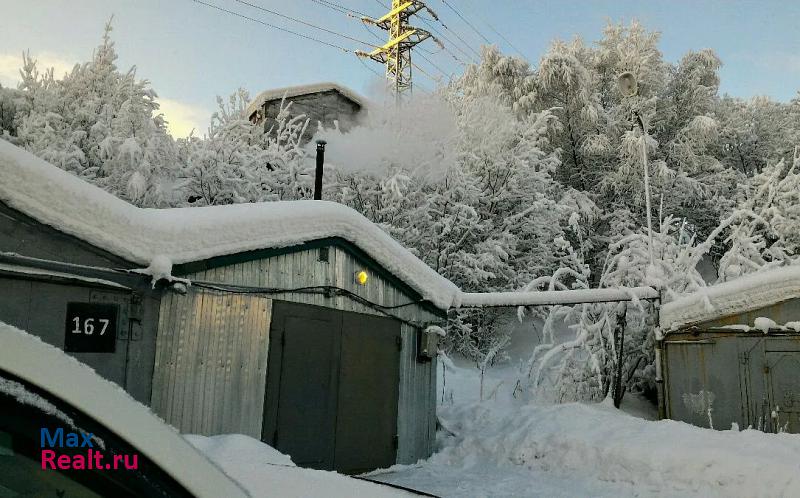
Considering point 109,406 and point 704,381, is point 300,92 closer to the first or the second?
point 704,381

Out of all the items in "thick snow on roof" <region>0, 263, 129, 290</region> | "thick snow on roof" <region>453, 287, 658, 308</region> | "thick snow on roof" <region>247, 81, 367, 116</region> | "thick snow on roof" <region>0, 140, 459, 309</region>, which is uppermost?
"thick snow on roof" <region>247, 81, 367, 116</region>

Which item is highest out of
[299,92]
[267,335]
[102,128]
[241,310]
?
[299,92]

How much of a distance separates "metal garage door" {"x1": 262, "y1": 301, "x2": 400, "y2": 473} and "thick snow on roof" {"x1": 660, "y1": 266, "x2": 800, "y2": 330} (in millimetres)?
5418

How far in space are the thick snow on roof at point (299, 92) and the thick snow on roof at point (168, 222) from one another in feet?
43.4

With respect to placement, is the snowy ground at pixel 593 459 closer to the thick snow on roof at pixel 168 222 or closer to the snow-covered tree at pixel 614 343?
the snow-covered tree at pixel 614 343

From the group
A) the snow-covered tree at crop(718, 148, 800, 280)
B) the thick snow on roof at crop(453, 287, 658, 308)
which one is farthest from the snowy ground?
the snow-covered tree at crop(718, 148, 800, 280)

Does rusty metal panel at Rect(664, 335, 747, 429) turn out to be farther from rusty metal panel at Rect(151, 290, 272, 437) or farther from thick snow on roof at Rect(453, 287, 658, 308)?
rusty metal panel at Rect(151, 290, 272, 437)

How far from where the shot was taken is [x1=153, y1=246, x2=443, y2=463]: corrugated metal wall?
6.49 m

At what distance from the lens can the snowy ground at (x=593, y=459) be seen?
7.48 meters

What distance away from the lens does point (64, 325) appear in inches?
218

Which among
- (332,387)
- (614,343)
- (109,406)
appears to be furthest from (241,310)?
(614,343)

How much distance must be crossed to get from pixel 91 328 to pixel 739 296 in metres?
9.80

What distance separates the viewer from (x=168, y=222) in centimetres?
648

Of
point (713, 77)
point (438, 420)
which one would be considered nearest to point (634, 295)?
point (438, 420)
